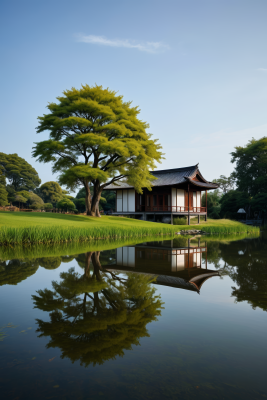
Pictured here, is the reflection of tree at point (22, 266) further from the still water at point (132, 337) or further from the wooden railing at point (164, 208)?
the wooden railing at point (164, 208)

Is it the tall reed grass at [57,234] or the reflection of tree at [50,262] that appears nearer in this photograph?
the reflection of tree at [50,262]

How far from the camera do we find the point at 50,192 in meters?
56.6

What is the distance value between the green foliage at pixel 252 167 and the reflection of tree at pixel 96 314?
43.3 meters

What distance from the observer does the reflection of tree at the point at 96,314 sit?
A: 2.97 metres

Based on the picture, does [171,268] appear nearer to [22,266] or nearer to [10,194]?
[22,266]

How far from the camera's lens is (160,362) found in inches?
105

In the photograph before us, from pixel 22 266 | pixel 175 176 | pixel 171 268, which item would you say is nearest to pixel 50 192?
pixel 175 176

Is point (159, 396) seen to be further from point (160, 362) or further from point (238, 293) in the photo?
point (238, 293)

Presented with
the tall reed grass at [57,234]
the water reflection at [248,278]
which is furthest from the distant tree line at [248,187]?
the water reflection at [248,278]

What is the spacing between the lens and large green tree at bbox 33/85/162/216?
76.4ft

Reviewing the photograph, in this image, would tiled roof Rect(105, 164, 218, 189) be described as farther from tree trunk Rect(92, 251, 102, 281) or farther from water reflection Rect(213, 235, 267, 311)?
tree trunk Rect(92, 251, 102, 281)

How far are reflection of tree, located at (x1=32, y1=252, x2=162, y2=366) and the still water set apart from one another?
0.01 meters

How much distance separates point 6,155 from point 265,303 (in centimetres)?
5942

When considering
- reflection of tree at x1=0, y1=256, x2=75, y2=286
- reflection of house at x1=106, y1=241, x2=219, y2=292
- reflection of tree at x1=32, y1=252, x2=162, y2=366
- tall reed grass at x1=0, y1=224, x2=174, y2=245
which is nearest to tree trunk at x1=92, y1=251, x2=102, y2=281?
reflection of tree at x1=32, y1=252, x2=162, y2=366
